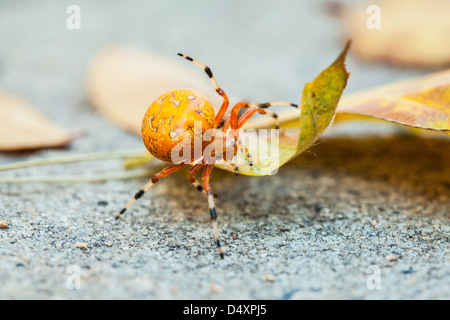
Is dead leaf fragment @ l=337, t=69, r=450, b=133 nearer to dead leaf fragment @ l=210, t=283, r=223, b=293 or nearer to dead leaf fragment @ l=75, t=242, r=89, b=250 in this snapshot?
dead leaf fragment @ l=210, t=283, r=223, b=293

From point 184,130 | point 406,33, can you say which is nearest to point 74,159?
point 184,130

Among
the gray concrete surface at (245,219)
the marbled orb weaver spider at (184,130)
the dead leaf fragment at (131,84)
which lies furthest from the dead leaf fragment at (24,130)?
the marbled orb weaver spider at (184,130)

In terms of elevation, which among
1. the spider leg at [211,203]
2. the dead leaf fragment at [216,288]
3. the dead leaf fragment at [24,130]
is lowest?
the dead leaf fragment at [216,288]

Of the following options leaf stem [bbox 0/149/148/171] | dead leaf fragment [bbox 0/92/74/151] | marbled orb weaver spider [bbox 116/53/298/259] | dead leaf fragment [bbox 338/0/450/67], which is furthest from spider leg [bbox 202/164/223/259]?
dead leaf fragment [bbox 338/0/450/67]

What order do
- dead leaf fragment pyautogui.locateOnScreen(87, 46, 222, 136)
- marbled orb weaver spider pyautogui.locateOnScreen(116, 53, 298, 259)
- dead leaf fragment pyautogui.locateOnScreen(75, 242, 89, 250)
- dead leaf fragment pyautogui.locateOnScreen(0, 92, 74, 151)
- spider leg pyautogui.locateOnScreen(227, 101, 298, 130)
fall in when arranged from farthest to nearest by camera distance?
dead leaf fragment pyautogui.locateOnScreen(87, 46, 222, 136), dead leaf fragment pyautogui.locateOnScreen(0, 92, 74, 151), spider leg pyautogui.locateOnScreen(227, 101, 298, 130), marbled orb weaver spider pyautogui.locateOnScreen(116, 53, 298, 259), dead leaf fragment pyautogui.locateOnScreen(75, 242, 89, 250)

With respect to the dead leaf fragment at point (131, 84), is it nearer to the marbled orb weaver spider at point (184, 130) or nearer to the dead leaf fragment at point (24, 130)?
the dead leaf fragment at point (24, 130)
